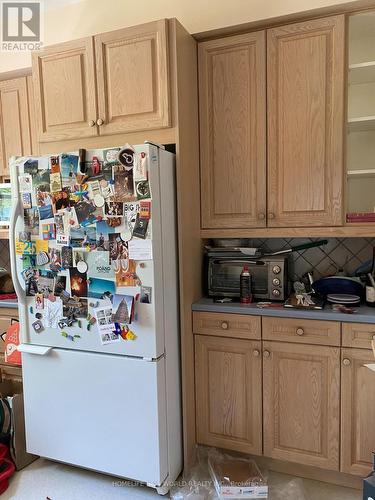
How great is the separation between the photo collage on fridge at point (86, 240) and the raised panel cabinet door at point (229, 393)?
528 millimetres

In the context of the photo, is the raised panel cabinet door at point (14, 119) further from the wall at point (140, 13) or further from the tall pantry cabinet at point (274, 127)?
the tall pantry cabinet at point (274, 127)

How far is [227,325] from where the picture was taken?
2.00 m

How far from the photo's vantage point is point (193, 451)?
2111mm

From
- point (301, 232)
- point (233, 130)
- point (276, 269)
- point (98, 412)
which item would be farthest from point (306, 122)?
point (98, 412)

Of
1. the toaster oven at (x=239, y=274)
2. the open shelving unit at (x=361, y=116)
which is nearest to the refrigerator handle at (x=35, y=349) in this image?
the toaster oven at (x=239, y=274)

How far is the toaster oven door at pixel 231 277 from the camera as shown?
6.77 feet

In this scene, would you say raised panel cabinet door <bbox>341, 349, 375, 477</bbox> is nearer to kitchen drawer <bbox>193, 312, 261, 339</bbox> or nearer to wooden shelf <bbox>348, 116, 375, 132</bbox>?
kitchen drawer <bbox>193, 312, 261, 339</bbox>

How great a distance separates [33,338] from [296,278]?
5.18ft

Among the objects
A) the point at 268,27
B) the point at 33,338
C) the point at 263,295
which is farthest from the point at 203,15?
the point at 33,338

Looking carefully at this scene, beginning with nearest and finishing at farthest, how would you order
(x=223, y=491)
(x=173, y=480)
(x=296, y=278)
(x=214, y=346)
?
(x=223, y=491)
(x=173, y=480)
(x=214, y=346)
(x=296, y=278)

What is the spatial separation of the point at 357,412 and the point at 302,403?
0.26 metres

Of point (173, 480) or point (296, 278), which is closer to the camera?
point (173, 480)

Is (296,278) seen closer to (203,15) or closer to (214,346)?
(214,346)

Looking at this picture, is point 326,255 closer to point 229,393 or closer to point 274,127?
point 274,127
